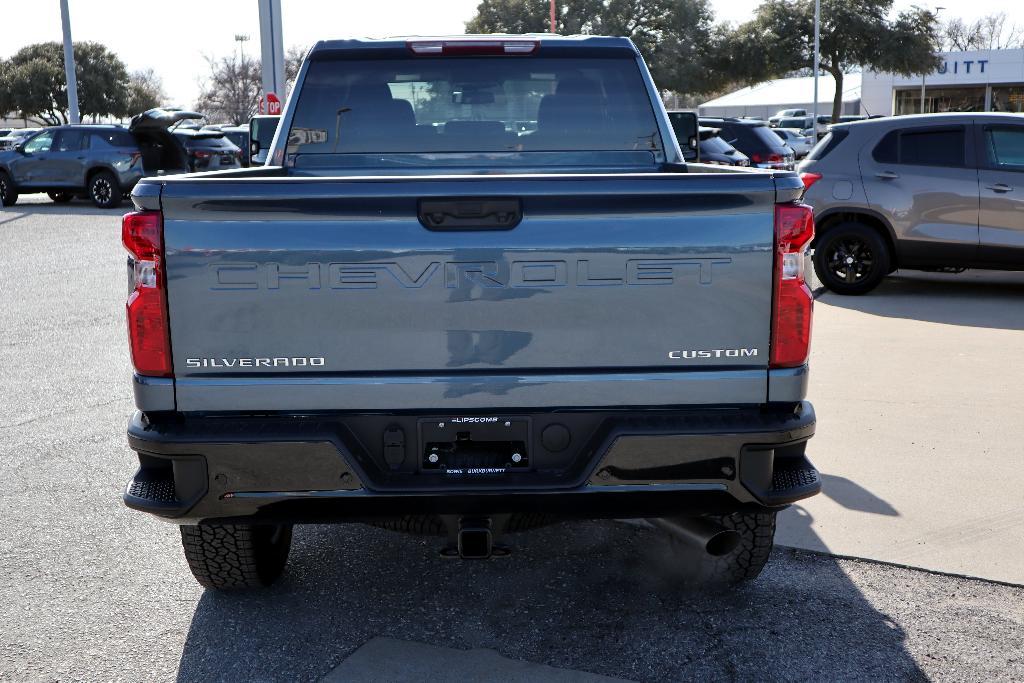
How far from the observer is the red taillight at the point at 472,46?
5.04 metres

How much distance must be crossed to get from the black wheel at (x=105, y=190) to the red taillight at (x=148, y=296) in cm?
2140

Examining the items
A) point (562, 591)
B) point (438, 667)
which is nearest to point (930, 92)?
point (562, 591)

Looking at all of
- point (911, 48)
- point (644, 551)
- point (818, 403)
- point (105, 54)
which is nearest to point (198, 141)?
point (818, 403)

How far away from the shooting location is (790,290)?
3256 millimetres

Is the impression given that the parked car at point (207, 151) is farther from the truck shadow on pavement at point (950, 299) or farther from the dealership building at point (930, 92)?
the dealership building at point (930, 92)

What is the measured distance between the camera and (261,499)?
3.32 metres

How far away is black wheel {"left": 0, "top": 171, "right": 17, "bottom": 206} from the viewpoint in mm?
24156

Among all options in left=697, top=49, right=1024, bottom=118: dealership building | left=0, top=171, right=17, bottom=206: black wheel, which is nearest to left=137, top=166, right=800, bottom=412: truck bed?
left=0, top=171, right=17, bottom=206: black wheel

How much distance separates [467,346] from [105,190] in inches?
868

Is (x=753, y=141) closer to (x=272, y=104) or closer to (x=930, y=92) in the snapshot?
(x=272, y=104)

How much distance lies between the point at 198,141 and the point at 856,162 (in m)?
19.3

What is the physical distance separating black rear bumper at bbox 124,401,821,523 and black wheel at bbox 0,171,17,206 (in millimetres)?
23172

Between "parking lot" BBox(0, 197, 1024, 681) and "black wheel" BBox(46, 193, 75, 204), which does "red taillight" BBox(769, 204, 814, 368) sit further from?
"black wheel" BBox(46, 193, 75, 204)

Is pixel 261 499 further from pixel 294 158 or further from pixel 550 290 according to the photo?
pixel 294 158
